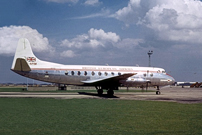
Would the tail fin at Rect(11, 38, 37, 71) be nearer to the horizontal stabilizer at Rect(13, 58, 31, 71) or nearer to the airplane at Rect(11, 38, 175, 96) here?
the airplane at Rect(11, 38, 175, 96)

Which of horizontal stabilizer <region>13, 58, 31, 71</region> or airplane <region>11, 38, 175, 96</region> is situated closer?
horizontal stabilizer <region>13, 58, 31, 71</region>

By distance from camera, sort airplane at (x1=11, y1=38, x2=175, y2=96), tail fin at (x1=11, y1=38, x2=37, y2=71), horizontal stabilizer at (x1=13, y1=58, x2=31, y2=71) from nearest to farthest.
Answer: horizontal stabilizer at (x1=13, y1=58, x2=31, y2=71)
airplane at (x1=11, y1=38, x2=175, y2=96)
tail fin at (x1=11, y1=38, x2=37, y2=71)

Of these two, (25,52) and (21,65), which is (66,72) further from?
(25,52)

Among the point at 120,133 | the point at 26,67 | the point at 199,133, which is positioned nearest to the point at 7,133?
the point at 120,133

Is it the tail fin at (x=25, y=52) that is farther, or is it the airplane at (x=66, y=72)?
the tail fin at (x=25, y=52)

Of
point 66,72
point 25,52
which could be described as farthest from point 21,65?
point 66,72

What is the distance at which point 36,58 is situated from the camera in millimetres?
31031

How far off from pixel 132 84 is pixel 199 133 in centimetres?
2195

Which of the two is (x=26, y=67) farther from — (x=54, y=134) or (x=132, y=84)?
(x=54, y=134)

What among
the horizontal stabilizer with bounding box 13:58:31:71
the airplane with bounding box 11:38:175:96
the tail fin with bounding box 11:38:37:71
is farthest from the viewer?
the tail fin with bounding box 11:38:37:71

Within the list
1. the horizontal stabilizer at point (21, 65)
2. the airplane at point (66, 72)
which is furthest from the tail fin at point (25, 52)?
the horizontal stabilizer at point (21, 65)

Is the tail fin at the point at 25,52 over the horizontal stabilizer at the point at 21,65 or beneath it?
over

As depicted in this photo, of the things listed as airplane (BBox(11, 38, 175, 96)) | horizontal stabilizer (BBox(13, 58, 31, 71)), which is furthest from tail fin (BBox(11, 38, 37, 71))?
horizontal stabilizer (BBox(13, 58, 31, 71))

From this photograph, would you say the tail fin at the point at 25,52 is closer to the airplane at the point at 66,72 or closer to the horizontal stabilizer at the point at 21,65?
the airplane at the point at 66,72
